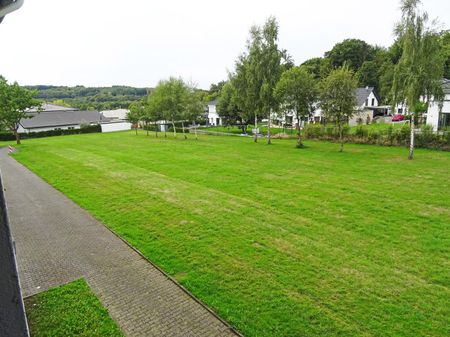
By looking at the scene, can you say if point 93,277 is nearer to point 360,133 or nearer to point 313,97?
point 313,97

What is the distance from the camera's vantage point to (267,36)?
87.6 feet

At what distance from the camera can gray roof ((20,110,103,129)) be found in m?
50.9

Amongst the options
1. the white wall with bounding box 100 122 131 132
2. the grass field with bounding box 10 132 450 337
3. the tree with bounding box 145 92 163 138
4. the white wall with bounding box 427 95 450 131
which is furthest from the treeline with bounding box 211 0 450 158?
the white wall with bounding box 100 122 131 132

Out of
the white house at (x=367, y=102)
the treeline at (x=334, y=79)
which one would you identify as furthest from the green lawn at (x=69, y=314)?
the white house at (x=367, y=102)

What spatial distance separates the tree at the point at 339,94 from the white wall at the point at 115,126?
148 feet

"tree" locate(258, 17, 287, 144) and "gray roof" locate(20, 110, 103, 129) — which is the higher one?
"tree" locate(258, 17, 287, 144)

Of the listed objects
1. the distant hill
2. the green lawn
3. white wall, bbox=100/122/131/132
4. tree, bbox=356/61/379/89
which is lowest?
the green lawn

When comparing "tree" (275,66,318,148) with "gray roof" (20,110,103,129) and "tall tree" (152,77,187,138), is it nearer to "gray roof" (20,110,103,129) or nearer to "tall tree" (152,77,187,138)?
"tall tree" (152,77,187,138)

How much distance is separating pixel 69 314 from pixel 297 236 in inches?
222

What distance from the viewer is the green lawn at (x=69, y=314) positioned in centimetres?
483

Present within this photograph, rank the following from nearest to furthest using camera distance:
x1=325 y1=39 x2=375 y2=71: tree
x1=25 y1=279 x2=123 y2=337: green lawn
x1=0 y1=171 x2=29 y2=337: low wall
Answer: x1=0 y1=171 x2=29 y2=337: low wall → x1=25 y1=279 x2=123 y2=337: green lawn → x1=325 y1=39 x2=375 y2=71: tree

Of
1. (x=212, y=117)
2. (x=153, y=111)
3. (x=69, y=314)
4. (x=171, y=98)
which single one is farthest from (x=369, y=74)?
(x=69, y=314)

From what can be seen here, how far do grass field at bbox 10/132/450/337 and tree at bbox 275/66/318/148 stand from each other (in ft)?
27.1

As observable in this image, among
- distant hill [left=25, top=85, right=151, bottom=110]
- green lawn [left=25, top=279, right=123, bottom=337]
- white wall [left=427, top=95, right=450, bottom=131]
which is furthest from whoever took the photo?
distant hill [left=25, top=85, right=151, bottom=110]
